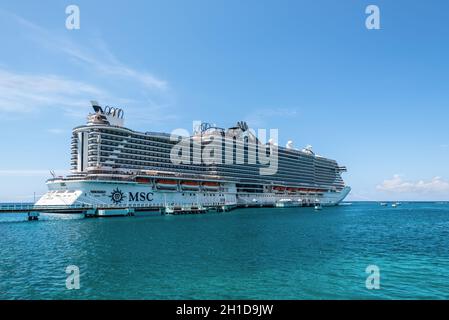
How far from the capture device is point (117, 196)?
8219cm

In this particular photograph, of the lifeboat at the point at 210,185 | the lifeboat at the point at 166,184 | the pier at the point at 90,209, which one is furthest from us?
the lifeboat at the point at 210,185

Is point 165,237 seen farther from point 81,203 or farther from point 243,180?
point 243,180

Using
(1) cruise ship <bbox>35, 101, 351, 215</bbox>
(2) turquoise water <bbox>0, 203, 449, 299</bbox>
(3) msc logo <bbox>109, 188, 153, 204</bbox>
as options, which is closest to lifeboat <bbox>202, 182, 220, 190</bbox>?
(1) cruise ship <bbox>35, 101, 351, 215</bbox>

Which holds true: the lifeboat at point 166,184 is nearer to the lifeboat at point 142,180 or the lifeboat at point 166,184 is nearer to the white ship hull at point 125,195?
the white ship hull at point 125,195

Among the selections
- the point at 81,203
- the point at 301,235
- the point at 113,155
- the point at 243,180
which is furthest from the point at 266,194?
the point at 301,235

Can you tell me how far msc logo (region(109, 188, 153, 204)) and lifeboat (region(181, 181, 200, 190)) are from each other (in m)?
12.9

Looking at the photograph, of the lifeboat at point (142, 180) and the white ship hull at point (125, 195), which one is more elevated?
the lifeboat at point (142, 180)

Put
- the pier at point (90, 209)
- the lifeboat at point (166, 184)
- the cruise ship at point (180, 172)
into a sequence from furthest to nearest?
the lifeboat at point (166, 184) < the cruise ship at point (180, 172) < the pier at point (90, 209)

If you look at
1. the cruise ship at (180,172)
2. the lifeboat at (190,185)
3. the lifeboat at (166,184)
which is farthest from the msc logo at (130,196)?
the lifeboat at (190,185)

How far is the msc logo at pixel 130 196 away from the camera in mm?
81562

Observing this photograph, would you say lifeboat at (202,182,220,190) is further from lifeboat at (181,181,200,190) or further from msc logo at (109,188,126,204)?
msc logo at (109,188,126,204)

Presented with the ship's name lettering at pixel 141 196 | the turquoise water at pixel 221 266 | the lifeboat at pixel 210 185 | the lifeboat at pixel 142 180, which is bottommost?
the turquoise water at pixel 221 266

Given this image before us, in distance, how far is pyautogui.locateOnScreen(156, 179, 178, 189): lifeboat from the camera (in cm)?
9424

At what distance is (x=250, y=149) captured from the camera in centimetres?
13375
